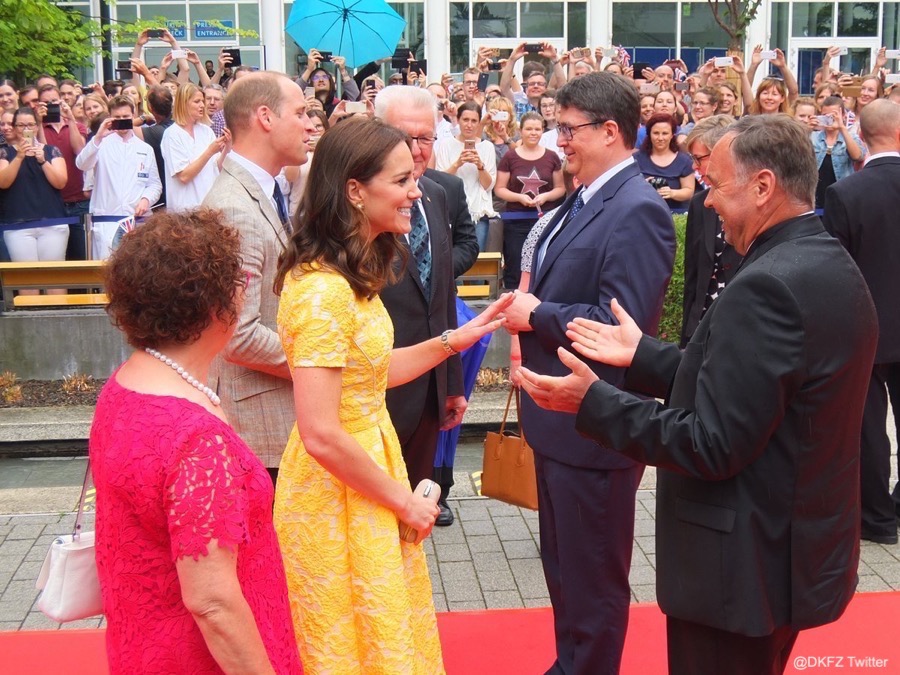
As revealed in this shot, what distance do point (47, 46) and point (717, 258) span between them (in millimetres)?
13805

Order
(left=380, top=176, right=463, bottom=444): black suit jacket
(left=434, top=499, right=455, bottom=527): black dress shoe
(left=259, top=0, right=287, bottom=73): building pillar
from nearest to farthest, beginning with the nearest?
(left=380, top=176, right=463, bottom=444): black suit jacket, (left=434, top=499, right=455, bottom=527): black dress shoe, (left=259, top=0, right=287, bottom=73): building pillar

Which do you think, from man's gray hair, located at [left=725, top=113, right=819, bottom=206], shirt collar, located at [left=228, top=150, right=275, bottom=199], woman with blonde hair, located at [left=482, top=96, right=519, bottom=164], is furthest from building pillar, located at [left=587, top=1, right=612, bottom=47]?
man's gray hair, located at [left=725, top=113, right=819, bottom=206]

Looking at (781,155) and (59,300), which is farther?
(59,300)

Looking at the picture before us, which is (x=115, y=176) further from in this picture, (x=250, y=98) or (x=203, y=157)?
(x=250, y=98)

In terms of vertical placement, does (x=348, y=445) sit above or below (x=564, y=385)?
below

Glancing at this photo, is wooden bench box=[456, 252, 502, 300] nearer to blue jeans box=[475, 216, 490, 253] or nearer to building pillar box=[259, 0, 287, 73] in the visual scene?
blue jeans box=[475, 216, 490, 253]

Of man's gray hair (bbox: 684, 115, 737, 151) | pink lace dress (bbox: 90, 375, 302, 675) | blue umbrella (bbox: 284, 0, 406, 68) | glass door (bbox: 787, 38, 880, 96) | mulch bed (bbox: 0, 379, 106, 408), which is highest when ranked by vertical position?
glass door (bbox: 787, 38, 880, 96)

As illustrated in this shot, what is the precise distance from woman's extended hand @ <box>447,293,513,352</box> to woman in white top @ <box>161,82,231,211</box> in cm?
561

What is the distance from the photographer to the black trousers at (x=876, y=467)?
511 cm

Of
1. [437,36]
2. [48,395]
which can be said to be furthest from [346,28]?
Result: [437,36]

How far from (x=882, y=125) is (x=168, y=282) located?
4.36m

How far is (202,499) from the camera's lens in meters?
1.92

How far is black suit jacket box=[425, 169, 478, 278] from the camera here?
5.52 metres

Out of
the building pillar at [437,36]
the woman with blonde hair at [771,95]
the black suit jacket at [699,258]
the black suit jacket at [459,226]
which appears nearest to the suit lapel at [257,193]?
the black suit jacket at [459,226]
